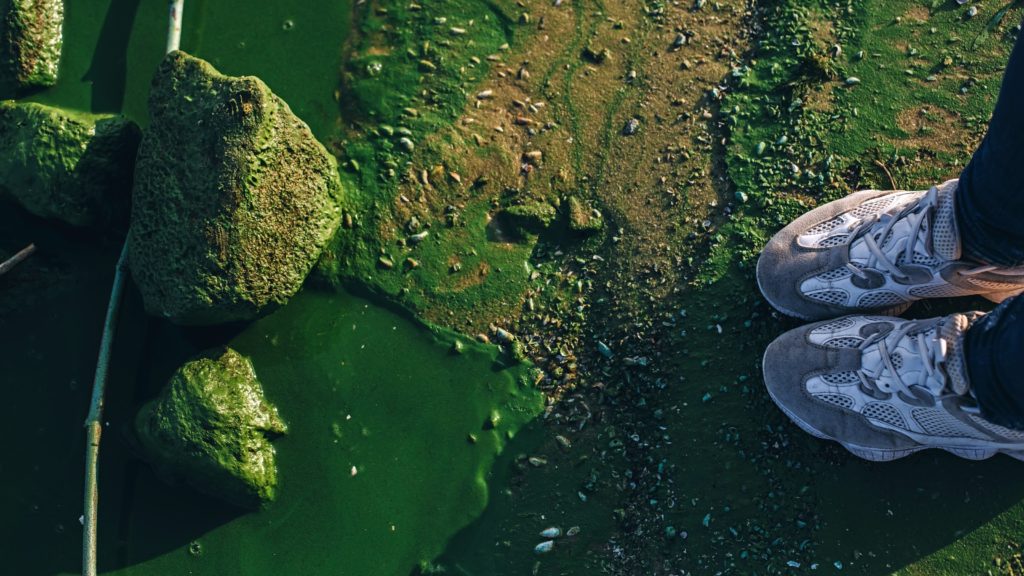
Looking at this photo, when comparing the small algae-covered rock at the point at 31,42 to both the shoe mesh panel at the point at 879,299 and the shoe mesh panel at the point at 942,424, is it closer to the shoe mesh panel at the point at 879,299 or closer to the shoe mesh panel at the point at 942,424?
the shoe mesh panel at the point at 879,299

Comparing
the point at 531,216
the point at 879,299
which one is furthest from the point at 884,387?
the point at 531,216

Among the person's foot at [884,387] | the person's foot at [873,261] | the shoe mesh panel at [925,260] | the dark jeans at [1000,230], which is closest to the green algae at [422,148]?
the person's foot at [873,261]

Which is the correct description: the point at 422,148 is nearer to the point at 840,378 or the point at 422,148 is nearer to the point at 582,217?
the point at 582,217

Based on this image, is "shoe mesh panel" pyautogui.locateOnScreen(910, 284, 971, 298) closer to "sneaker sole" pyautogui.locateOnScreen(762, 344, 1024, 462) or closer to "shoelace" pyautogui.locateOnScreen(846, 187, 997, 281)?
"shoelace" pyautogui.locateOnScreen(846, 187, 997, 281)

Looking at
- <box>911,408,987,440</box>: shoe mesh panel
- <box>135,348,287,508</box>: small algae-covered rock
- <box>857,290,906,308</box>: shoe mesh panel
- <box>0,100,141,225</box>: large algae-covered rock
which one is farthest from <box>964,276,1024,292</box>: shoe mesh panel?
<box>0,100,141,225</box>: large algae-covered rock

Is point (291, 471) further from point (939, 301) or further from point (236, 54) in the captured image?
point (939, 301)

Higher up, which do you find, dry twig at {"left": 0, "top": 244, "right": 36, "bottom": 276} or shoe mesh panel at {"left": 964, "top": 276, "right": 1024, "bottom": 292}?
shoe mesh panel at {"left": 964, "top": 276, "right": 1024, "bottom": 292}
